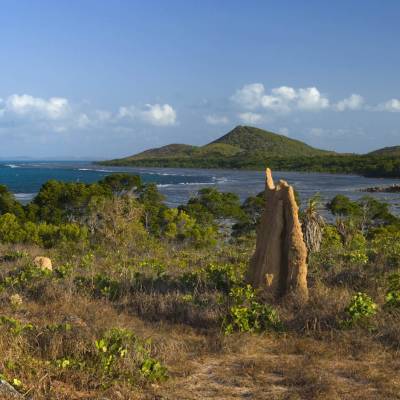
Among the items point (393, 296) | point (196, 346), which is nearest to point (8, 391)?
point (196, 346)

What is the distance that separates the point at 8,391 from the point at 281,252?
510 centimetres

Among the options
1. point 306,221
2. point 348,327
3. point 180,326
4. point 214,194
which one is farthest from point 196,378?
point 214,194

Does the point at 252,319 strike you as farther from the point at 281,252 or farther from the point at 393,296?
the point at 393,296

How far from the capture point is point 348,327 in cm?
741

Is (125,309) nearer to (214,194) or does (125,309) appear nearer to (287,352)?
(287,352)

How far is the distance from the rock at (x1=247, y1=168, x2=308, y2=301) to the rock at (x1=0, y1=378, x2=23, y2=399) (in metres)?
4.72

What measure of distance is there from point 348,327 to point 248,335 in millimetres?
1398

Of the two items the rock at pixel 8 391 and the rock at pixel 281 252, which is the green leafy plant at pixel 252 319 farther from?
the rock at pixel 8 391

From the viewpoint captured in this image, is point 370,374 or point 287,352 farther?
point 287,352

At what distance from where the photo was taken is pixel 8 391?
16.2 ft

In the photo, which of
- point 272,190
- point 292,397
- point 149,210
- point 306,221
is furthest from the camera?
point 149,210

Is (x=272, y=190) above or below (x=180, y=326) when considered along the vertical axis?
above

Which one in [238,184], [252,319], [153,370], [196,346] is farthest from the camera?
[238,184]

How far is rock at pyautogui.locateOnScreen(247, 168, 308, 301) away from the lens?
8648 millimetres
